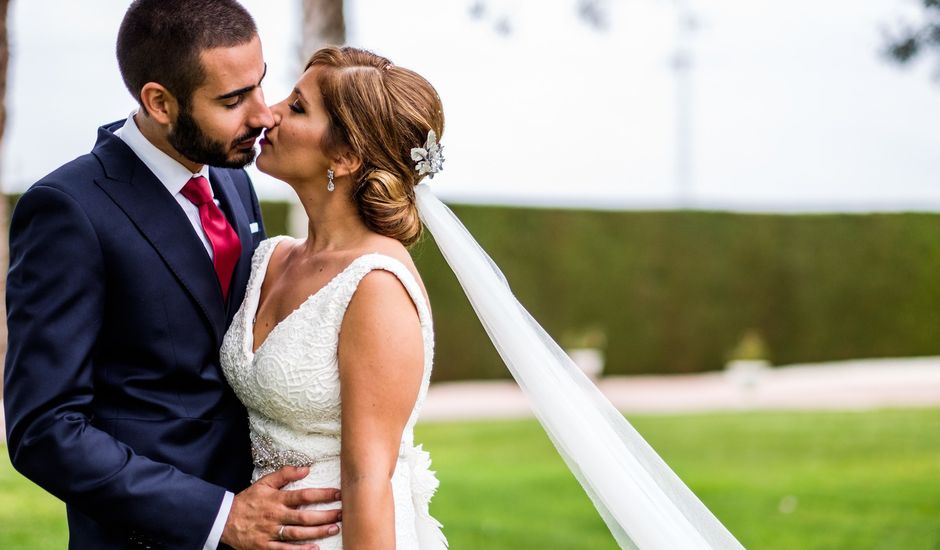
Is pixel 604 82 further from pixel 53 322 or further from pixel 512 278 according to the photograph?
pixel 53 322

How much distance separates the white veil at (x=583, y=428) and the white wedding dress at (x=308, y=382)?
35cm

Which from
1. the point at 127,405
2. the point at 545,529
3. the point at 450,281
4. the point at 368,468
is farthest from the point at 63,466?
the point at 450,281

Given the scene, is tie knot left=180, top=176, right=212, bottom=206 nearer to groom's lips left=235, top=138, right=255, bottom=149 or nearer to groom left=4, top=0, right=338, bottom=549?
groom left=4, top=0, right=338, bottom=549

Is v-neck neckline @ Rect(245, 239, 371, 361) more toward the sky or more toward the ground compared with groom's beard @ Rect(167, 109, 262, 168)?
more toward the ground

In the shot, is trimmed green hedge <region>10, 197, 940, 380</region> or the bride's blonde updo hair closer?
the bride's blonde updo hair

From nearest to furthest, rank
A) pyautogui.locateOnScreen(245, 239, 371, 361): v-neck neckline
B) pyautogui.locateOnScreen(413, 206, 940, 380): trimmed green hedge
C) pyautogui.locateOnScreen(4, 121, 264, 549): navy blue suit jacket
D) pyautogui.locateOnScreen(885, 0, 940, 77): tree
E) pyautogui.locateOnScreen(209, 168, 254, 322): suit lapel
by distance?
pyautogui.locateOnScreen(4, 121, 264, 549): navy blue suit jacket, pyautogui.locateOnScreen(245, 239, 371, 361): v-neck neckline, pyautogui.locateOnScreen(209, 168, 254, 322): suit lapel, pyautogui.locateOnScreen(885, 0, 940, 77): tree, pyautogui.locateOnScreen(413, 206, 940, 380): trimmed green hedge

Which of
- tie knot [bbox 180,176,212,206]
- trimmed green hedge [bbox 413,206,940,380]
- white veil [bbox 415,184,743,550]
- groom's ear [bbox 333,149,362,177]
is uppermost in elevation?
groom's ear [bbox 333,149,362,177]

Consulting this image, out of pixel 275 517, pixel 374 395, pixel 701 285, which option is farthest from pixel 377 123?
pixel 701 285

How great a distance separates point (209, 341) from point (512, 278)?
14459 mm

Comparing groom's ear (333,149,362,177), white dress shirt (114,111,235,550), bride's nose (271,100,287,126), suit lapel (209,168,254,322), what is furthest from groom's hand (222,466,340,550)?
bride's nose (271,100,287,126)

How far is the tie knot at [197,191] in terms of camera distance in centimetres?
256

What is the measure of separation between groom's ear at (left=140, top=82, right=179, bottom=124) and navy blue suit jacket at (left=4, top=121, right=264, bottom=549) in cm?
12

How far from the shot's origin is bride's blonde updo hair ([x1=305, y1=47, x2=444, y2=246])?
256cm

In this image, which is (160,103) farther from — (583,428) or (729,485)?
(729,485)
